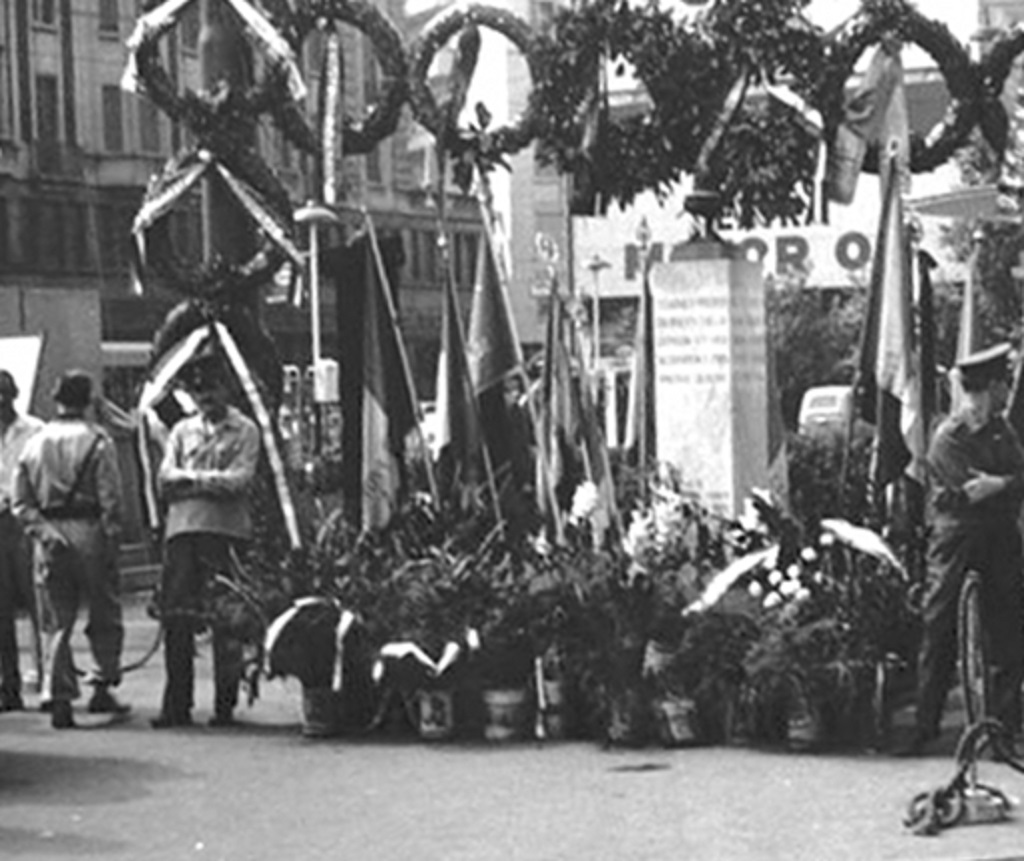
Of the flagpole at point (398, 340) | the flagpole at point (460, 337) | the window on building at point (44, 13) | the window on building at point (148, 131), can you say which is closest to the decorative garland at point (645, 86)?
the flagpole at point (460, 337)

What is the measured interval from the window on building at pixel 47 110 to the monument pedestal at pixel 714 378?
48.8 metres

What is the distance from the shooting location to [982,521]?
12.2 metres

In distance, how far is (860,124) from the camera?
16.8 m

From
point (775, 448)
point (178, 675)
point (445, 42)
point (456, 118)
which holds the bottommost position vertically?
point (178, 675)

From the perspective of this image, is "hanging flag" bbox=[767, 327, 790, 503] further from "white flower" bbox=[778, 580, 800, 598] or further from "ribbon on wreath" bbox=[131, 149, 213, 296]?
"ribbon on wreath" bbox=[131, 149, 213, 296]

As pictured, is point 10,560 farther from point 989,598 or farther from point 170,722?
point 989,598

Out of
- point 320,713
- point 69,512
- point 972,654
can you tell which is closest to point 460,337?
point 69,512

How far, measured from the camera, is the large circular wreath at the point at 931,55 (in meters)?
16.7

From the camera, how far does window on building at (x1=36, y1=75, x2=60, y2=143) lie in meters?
63.9

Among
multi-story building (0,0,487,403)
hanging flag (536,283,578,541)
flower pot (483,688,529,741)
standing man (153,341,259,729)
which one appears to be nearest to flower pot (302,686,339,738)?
standing man (153,341,259,729)

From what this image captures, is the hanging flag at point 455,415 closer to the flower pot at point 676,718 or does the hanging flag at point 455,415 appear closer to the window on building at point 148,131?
the flower pot at point 676,718

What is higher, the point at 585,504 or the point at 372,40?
the point at 372,40

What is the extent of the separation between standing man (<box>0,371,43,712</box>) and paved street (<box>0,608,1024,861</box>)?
4.97 feet

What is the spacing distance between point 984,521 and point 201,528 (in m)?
4.19
